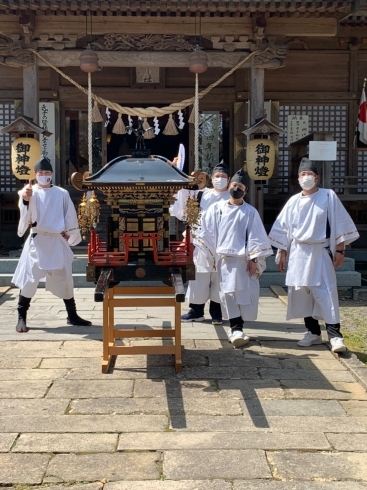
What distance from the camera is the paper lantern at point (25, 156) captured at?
31.5ft

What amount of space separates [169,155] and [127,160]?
29.9 feet

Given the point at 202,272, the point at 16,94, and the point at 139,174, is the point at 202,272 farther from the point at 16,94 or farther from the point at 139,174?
the point at 16,94

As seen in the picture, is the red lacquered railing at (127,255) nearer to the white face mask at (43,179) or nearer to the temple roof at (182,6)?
the white face mask at (43,179)

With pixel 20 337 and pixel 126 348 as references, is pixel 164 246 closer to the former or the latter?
pixel 126 348

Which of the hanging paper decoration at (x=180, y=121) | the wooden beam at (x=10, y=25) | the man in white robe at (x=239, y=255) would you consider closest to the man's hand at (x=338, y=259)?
the man in white robe at (x=239, y=255)

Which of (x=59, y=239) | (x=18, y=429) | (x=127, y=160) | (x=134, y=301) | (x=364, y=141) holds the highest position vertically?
(x=364, y=141)

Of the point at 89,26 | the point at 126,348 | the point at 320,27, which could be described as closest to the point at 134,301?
the point at 126,348

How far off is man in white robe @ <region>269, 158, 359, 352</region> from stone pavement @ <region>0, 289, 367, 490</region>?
39cm

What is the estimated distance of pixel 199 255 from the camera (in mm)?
6766

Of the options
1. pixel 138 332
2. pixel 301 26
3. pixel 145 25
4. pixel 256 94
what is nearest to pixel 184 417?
pixel 138 332

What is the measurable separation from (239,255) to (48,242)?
215 cm

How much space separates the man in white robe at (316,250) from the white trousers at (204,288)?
1.09m

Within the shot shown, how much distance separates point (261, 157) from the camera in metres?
9.94

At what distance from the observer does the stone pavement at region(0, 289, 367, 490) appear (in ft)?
10.5
